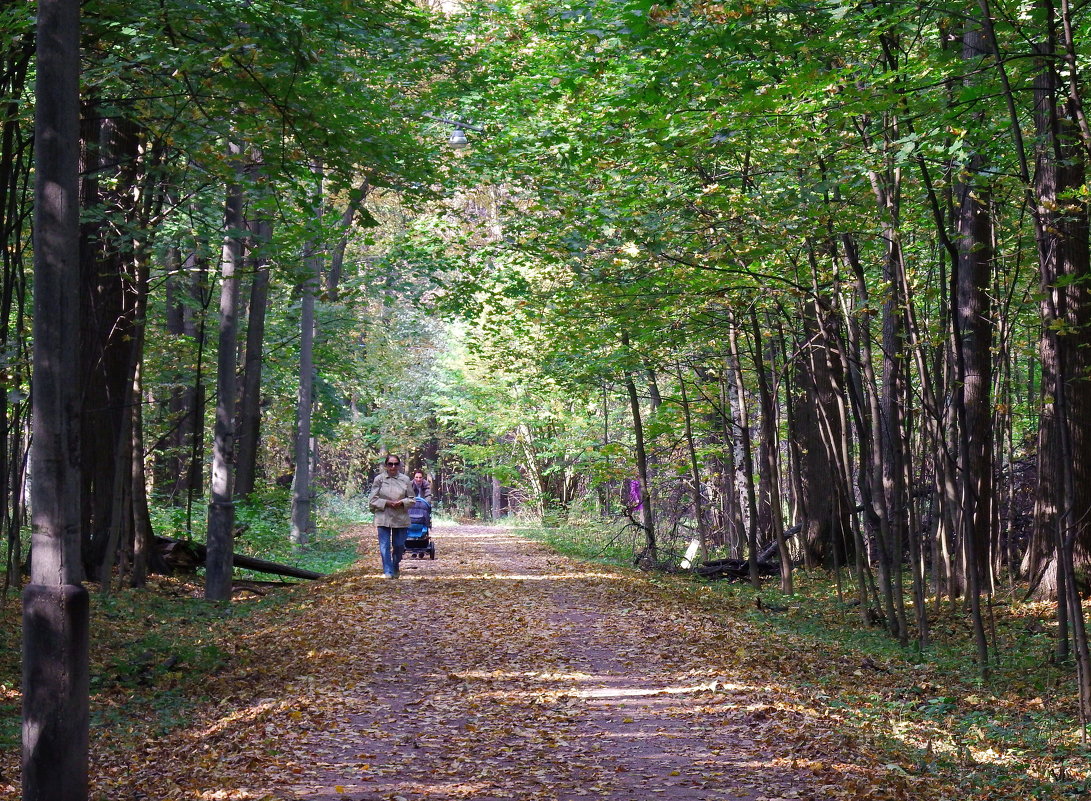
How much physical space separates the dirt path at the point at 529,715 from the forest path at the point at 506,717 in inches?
0.8

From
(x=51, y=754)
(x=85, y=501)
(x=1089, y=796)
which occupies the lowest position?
(x=1089, y=796)

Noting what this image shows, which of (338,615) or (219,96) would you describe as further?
(338,615)

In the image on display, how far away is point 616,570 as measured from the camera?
18.4m

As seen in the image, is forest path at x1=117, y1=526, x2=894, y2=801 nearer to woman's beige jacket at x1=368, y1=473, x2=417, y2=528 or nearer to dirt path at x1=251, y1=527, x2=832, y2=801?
dirt path at x1=251, y1=527, x2=832, y2=801

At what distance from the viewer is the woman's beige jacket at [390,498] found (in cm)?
1495

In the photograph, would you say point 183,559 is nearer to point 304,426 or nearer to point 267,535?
point 267,535

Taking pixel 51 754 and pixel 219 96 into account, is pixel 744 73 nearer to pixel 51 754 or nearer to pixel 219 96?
pixel 219 96

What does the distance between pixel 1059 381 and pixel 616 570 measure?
12.8 meters

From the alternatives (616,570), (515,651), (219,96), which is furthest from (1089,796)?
(616,570)

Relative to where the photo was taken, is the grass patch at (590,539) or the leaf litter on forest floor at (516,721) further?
the grass patch at (590,539)

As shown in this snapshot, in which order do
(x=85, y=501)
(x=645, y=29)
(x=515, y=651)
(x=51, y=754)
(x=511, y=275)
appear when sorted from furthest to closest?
(x=511, y=275) → (x=85, y=501) → (x=515, y=651) → (x=645, y=29) → (x=51, y=754)

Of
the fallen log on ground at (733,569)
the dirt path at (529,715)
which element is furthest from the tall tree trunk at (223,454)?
the fallen log on ground at (733,569)

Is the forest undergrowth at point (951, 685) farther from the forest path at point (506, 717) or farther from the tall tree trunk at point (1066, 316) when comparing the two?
the tall tree trunk at point (1066, 316)

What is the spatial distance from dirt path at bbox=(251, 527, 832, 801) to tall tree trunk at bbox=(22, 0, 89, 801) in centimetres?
114
